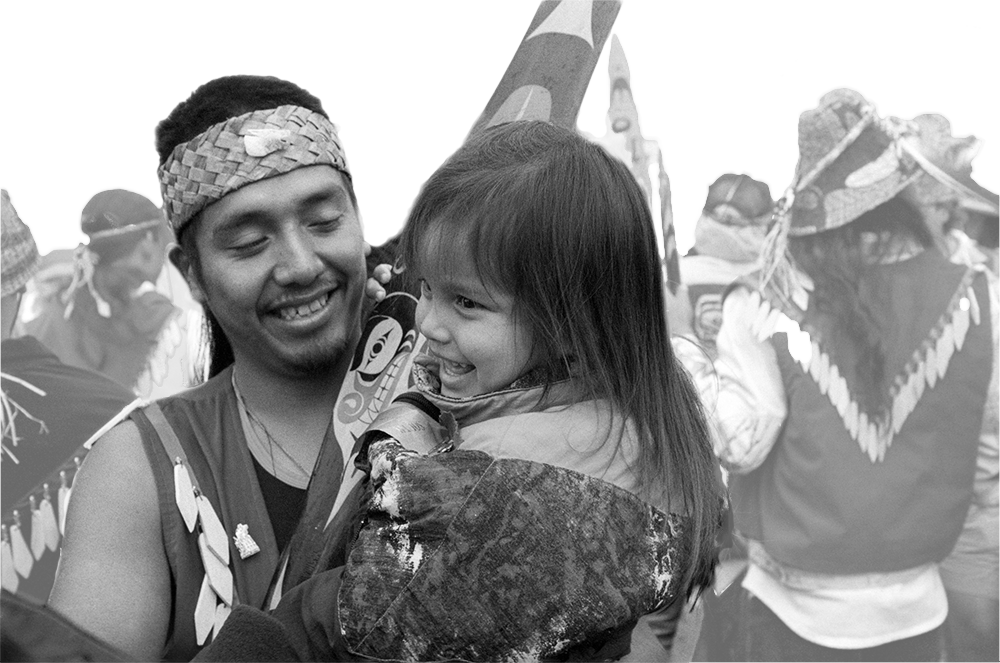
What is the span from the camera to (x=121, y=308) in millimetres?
4457

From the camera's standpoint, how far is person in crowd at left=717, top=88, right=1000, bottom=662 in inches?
103

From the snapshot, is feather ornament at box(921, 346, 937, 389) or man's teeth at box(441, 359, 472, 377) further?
feather ornament at box(921, 346, 937, 389)

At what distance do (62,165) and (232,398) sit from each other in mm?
4576

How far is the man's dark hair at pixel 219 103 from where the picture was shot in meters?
1.82

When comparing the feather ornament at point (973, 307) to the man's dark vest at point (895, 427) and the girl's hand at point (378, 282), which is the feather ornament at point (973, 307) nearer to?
the man's dark vest at point (895, 427)

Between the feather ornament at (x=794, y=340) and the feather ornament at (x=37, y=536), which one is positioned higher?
the feather ornament at (x=794, y=340)

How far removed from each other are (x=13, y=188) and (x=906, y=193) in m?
2.17

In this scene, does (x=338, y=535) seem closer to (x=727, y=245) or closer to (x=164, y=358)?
(x=164, y=358)

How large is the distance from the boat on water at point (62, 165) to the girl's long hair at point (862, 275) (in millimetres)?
3871

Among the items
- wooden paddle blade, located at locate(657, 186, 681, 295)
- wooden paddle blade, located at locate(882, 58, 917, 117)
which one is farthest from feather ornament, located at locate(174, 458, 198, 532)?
wooden paddle blade, located at locate(882, 58, 917, 117)

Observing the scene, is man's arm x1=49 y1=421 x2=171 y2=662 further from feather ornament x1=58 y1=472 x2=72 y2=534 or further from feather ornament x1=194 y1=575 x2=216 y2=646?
feather ornament x1=58 y1=472 x2=72 y2=534

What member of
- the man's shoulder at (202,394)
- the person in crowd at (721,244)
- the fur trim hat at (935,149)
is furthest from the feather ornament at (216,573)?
the fur trim hat at (935,149)

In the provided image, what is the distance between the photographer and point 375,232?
98.7 inches

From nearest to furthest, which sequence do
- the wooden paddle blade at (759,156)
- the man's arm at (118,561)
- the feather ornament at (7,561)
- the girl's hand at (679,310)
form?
the man's arm at (118,561) → the feather ornament at (7,561) → the girl's hand at (679,310) → the wooden paddle blade at (759,156)
